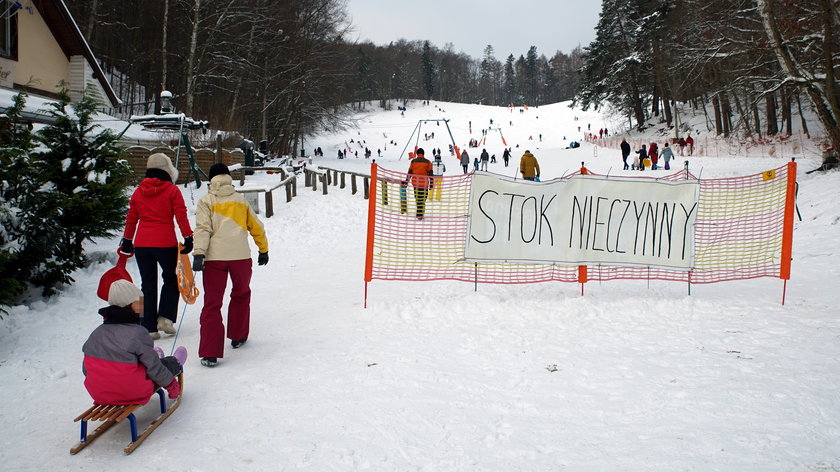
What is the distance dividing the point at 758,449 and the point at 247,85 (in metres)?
35.1

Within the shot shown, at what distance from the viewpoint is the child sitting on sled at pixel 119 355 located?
3535 millimetres

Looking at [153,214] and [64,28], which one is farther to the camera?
[64,28]

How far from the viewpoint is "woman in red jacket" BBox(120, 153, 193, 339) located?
18.1 ft

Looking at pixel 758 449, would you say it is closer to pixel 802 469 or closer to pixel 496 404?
pixel 802 469

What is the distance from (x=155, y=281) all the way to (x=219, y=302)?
3.84 ft

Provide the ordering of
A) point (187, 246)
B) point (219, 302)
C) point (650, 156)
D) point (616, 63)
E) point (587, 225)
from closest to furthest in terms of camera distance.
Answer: point (219, 302) < point (187, 246) < point (587, 225) < point (650, 156) < point (616, 63)

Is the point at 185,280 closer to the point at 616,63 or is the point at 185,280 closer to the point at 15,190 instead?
the point at 15,190

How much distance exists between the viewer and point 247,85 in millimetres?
34125

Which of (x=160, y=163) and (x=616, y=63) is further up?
(x=616, y=63)

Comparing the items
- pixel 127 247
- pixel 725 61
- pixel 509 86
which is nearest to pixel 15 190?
pixel 127 247

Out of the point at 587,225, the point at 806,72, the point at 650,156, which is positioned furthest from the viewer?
the point at 650,156

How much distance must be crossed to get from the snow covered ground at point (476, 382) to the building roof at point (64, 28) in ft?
39.5

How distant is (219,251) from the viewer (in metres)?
5.00

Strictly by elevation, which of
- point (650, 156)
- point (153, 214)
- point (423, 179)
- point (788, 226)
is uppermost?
point (650, 156)
